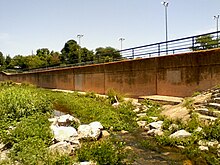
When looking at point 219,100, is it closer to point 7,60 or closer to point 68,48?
point 68,48

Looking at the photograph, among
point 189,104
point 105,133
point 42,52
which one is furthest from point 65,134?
point 42,52

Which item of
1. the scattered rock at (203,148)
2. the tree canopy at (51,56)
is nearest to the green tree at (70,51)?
the tree canopy at (51,56)

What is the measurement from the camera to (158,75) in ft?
63.6

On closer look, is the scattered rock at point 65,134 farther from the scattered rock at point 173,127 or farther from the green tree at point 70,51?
the green tree at point 70,51

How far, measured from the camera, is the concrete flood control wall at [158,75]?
15.5m

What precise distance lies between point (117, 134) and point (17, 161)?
4.57m

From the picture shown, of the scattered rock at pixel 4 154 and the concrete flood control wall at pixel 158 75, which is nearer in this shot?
the scattered rock at pixel 4 154

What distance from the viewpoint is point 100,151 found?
756 centimetres

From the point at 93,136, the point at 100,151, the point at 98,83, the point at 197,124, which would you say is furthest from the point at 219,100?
the point at 98,83

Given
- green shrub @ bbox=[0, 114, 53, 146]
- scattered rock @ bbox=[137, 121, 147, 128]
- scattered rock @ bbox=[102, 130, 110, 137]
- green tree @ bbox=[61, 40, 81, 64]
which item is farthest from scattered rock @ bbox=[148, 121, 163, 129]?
green tree @ bbox=[61, 40, 81, 64]

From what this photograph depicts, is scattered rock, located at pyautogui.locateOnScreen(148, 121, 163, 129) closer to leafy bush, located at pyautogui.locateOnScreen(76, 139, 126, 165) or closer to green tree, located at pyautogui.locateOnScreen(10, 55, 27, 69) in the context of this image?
leafy bush, located at pyautogui.locateOnScreen(76, 139, 126, 165)

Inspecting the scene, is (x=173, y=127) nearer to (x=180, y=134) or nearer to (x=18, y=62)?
(x=180, y=134)

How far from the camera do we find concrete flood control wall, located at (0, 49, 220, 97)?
15539mm

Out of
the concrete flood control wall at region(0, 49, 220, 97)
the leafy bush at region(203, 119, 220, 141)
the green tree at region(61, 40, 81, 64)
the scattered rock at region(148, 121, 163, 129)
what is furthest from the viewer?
the green tree at region(61, 40, 81, 64)
